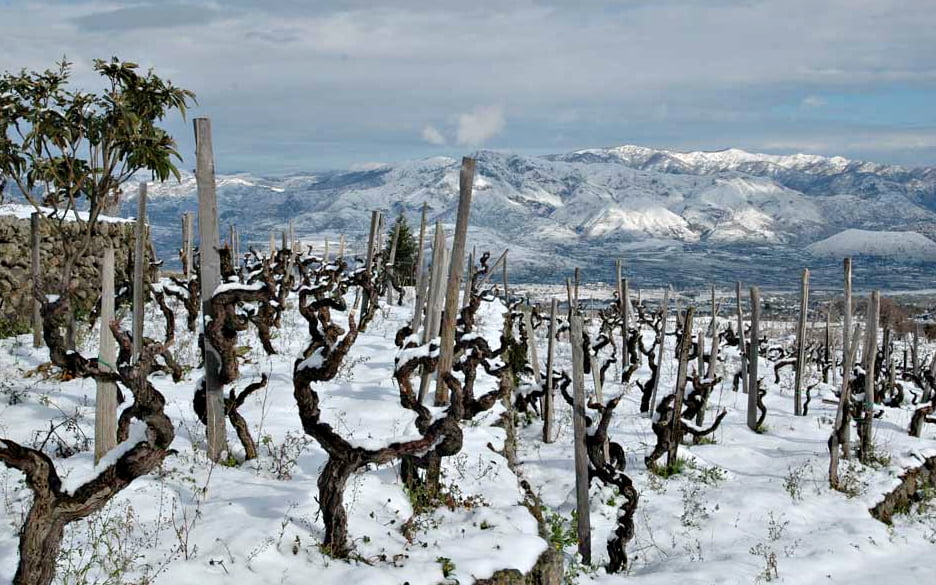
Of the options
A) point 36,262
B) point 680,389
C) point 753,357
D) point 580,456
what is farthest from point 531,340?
point 36,262

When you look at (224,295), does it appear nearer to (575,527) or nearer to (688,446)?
(575,527)

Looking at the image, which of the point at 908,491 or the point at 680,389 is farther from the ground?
the point at 680,389

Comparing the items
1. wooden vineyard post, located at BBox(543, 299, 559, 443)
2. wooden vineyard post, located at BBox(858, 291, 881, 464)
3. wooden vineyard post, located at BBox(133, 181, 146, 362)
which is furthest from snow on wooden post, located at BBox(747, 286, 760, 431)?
wooden vineyard post, located at BBox(133, 181, 146, 362)

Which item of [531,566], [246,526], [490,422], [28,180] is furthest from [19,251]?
[531,566]

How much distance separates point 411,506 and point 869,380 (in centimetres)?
925

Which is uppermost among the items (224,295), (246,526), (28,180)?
(28,180)

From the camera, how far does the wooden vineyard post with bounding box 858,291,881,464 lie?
12164 millimetres

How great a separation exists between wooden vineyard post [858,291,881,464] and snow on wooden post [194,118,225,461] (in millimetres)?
10316

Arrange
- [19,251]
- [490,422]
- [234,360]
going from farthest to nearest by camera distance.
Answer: [19,251]
[490,422]
[234,360]

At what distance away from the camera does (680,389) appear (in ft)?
35.1

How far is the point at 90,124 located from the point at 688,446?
1054 cm

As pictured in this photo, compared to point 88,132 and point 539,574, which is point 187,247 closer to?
point 88,132

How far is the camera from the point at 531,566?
6.16m

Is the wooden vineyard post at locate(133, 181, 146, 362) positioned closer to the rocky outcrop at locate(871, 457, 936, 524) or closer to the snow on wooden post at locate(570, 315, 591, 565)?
the snow on wooden post at locate(570, 315, 591, 565)
